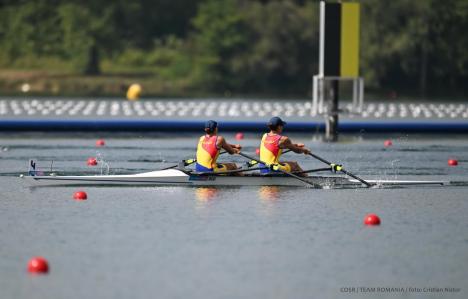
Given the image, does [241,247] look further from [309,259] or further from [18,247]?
[18,247]

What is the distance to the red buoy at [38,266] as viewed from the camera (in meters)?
12.5

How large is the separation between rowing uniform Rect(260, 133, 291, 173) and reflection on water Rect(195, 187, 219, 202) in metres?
0.91

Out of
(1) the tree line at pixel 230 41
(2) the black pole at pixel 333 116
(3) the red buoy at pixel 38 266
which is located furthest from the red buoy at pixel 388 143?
(1) the tree line at pixel 230 41

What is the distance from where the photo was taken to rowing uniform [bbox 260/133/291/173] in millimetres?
20156

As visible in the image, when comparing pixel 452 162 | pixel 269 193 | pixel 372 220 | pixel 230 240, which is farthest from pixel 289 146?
pixel 452 162

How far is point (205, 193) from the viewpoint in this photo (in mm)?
19797

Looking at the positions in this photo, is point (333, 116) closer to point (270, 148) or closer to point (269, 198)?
point (270, 148)

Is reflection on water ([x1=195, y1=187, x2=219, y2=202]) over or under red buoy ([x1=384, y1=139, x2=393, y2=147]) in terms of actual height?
under

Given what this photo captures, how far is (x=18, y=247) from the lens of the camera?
14.2 meters

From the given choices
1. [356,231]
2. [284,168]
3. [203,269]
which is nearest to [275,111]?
[284,168]

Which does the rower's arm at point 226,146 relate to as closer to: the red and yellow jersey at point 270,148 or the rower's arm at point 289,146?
the red and yellow jersey at point 270,148

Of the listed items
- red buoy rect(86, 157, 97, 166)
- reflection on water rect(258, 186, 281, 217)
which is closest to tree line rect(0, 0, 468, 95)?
red buoy rect(86, 157, 97, 166)

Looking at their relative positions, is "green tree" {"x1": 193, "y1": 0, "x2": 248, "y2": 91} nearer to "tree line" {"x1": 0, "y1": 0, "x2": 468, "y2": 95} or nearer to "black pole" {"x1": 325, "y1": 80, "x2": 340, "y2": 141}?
"tree line" {"x1": 0, "y1": 0, "x2": 468, "y2": 95}

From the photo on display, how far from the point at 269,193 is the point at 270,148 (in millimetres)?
763
